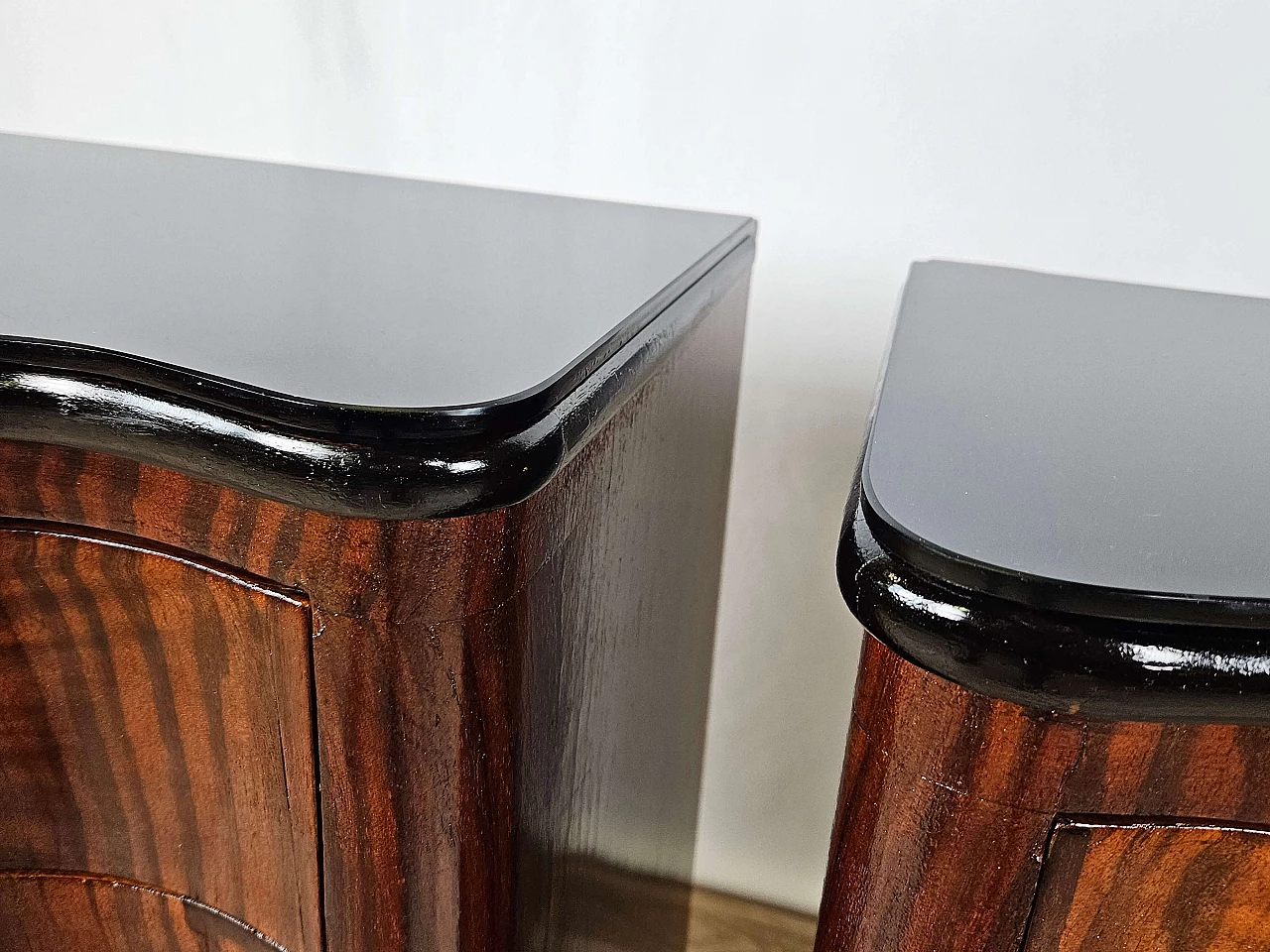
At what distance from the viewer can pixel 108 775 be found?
1.33 ft

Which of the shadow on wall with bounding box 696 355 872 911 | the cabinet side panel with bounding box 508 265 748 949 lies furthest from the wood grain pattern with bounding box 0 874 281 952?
the shadow on wall with bounding box 696 355 872 911

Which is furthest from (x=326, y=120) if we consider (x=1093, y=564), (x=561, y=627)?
(x=1093, y=564)

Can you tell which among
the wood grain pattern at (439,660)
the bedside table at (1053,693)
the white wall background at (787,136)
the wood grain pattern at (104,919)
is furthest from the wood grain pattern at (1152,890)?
the white wall background at (787,136)

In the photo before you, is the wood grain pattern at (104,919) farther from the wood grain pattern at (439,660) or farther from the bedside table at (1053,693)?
the bedside table at (1053,693)

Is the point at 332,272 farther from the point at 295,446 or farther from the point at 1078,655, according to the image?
the point at 1078,655

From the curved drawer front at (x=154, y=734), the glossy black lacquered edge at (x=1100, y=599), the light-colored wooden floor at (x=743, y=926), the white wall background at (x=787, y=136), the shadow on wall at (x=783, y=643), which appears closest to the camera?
the glossy black lacquered edge at (x=1100, y=599)

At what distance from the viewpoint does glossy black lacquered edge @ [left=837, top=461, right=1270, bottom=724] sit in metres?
0.25

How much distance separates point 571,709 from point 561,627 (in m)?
0.05

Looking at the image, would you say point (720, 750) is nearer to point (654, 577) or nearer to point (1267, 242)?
point (654, 577)

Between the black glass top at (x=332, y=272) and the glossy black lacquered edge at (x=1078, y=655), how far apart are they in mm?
124

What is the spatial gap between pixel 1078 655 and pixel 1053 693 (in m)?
0.01

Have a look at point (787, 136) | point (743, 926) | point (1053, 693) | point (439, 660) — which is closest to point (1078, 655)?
point (1053, 693)

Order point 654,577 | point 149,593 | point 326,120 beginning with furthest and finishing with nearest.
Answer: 1. point 326,120
2. point 654,577
3. point 149,593

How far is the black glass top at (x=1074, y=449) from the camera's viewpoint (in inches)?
10.3
